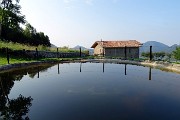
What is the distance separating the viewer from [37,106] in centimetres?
645

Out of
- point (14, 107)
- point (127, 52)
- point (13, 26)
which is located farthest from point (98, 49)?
point (14, 107)

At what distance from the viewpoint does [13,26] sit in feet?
124

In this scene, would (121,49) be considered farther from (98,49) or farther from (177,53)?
(177,53)

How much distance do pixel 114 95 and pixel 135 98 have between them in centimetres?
77

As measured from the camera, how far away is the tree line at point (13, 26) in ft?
118

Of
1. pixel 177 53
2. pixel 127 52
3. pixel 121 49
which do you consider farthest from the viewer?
pixel 121 49

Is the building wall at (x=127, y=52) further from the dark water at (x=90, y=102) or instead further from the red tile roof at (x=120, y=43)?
the dark water at (x=90, y=102)

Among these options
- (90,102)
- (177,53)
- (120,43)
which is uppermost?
(120,43)

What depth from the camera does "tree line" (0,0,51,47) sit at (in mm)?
35975

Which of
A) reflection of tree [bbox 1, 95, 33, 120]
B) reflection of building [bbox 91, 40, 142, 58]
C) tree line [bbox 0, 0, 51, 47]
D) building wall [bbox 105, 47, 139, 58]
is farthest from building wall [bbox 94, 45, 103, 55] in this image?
reflection of tree [bbox 1, 95, 33, 120]

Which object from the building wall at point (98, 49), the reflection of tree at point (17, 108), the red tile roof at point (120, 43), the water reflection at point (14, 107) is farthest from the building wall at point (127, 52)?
the reflection of tree at point (17, 108)

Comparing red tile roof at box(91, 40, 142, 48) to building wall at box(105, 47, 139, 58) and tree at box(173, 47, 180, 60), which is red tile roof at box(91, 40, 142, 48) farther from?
tree at box(173, 47, 180, 60)

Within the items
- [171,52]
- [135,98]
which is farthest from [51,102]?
[171,52]

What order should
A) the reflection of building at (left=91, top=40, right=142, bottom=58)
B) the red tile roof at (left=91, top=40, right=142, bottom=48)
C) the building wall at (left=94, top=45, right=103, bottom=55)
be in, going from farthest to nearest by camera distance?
the building wall at (left=94, top=45, right=103, bottom=55) → the red tile roof at (left=91, top=40, right=142, bottom=48) → the reflection of building at (left=91, top=40, right=142, bottom=58)
